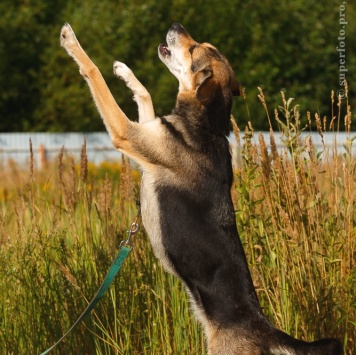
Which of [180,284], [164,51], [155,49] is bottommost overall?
[180,284]

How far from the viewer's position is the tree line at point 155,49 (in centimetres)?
2130

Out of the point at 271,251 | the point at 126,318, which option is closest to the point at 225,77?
the point at 271,251

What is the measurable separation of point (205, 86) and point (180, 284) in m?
1.29

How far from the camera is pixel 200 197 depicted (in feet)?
16.3

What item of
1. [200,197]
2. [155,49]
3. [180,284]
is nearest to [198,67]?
[200,197]

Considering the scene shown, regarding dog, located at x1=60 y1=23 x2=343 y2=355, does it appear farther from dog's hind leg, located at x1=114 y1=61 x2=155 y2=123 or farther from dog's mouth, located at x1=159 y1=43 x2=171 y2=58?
dog's mouth, located at x1=159 y1=43 x2=171 y2=58

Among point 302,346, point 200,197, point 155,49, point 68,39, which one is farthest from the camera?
point 155,49

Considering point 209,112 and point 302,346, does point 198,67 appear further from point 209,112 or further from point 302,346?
point 302,346

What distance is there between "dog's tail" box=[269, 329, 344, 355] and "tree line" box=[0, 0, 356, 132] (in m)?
16.1

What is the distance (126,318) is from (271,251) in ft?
3.38

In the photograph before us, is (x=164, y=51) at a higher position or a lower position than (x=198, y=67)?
higher

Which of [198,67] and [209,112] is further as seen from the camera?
[198,67]

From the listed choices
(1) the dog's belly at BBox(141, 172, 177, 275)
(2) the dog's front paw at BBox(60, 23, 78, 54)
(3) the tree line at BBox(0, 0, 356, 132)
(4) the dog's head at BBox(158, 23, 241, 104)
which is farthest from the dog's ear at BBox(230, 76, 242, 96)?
(3) the tree line at BBox(0, 0, 356, 132)

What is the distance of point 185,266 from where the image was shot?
482 cm
